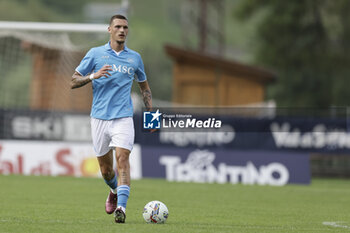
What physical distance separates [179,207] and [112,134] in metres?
3.33

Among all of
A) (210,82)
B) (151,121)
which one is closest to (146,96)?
(151,121)

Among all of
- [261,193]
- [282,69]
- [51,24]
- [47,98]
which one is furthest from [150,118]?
[282,69]

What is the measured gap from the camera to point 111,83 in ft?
33.0

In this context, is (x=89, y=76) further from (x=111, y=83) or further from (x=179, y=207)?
(x=179, y=207)

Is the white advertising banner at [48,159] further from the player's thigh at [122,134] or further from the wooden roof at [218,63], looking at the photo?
the player's thigh at [122,134]

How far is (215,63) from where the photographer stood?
A: 111 ft

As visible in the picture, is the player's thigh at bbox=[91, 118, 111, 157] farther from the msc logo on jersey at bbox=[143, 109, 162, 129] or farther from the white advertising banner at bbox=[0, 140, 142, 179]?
the white advertising banner at bbox=[0, 140, 142, 179]

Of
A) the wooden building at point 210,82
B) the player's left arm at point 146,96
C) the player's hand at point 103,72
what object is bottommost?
the player's left arm at point 146,96

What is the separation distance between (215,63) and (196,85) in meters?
1.46

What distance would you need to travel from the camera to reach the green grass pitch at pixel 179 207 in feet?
31.6

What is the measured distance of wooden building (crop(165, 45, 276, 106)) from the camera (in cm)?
3422

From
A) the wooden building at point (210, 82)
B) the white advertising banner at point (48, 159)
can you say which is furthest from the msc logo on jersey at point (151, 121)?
the wooden building at point (210, 82)

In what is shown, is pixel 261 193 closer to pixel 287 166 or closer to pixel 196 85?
pixel 287 166

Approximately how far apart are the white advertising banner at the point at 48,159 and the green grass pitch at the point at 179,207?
197 cm
